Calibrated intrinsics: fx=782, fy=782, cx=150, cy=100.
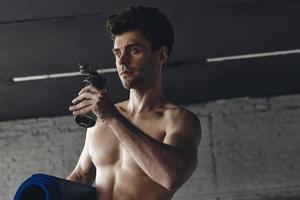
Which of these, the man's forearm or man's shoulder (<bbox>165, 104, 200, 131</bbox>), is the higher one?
man's shoulder (<bbox>165, 104, 200, 131</bbox>)

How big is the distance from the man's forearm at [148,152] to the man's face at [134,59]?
143mm

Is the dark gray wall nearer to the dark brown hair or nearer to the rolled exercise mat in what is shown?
the dark brown hair

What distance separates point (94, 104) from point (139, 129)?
0.14 m

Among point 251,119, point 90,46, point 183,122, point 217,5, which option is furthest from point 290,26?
point 183,122

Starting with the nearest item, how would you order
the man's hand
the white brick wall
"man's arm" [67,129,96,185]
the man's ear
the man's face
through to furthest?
the man's hand
the man's face
the man's ear
"man's arm" [67,129,96,185]
the white brick wall

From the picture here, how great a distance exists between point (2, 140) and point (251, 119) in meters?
1.75

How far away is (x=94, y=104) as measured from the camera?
1.59 metres

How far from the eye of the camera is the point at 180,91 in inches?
202

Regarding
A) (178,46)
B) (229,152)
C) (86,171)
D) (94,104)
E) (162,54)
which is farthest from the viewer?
(229,152)

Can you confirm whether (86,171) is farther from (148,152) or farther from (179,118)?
(148,152)

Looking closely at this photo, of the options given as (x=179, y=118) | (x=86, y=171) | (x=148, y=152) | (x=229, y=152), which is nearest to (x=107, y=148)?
(x=86, y=171)

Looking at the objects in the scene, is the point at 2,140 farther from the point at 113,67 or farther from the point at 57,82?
the point at 113,67

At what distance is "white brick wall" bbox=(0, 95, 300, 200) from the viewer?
5.24 metres

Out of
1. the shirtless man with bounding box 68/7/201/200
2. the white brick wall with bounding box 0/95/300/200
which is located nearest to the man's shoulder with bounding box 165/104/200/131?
the shirtless man with bounding box 68/7/201/200
